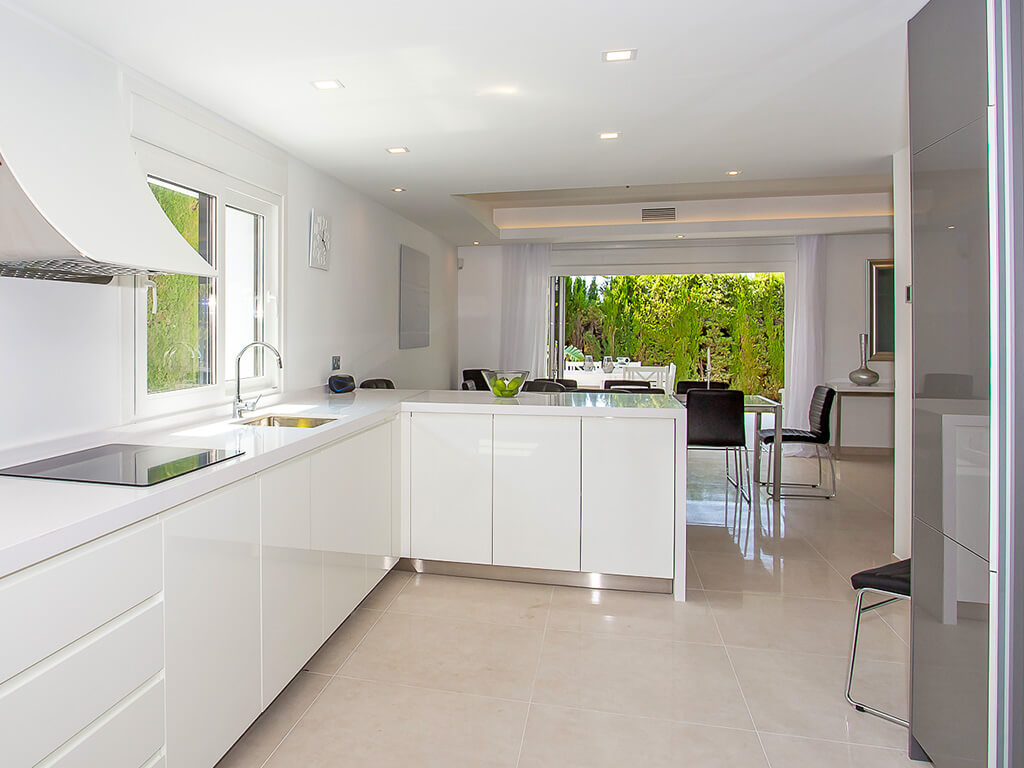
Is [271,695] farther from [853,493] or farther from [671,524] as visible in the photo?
[853,493]

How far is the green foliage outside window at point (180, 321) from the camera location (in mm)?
2625

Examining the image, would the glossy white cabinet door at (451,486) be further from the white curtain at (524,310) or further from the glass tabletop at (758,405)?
the white curtain at (524,310)

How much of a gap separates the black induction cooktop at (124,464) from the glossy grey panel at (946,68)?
2.19 m

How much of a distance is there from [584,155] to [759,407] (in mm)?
2564

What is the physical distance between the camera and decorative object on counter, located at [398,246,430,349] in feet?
17.9

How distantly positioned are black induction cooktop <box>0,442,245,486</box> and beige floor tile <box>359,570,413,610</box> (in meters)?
1.27

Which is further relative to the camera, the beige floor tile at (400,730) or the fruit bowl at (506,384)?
the fruit bowl at (506,384)

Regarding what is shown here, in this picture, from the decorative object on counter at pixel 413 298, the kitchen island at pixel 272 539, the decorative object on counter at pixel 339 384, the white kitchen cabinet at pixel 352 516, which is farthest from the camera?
the decorative object on counter at pixel 413 298

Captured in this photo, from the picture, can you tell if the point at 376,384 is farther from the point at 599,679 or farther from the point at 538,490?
the point at 599,679

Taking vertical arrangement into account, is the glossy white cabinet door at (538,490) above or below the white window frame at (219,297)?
below

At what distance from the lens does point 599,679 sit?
235cm

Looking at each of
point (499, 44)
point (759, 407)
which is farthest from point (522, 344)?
point (499, 44)

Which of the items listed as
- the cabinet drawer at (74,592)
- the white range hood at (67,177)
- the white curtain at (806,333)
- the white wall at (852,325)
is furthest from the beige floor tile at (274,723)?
the white wall at (852,325)

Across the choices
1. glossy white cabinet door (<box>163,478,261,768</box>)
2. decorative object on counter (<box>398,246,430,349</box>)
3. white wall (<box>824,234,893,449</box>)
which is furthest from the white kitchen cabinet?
white wall (<box>824,234,893,449</box>)
